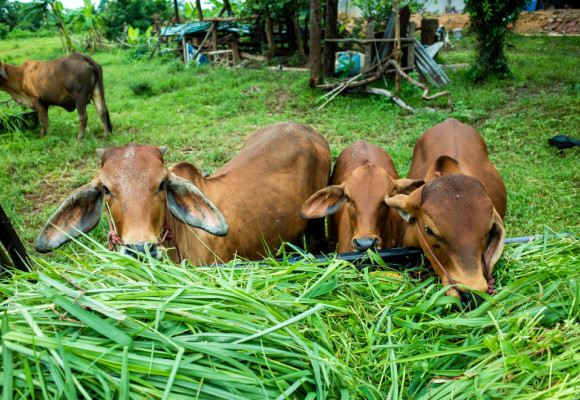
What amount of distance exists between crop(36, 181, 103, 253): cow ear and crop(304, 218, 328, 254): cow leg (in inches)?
89.4

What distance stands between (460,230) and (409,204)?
0.52m

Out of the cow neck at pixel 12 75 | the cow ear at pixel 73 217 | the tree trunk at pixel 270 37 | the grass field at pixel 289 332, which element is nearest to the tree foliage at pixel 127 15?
the tree trunk at pixel 270 37

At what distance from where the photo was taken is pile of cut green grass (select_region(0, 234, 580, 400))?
4.43ft

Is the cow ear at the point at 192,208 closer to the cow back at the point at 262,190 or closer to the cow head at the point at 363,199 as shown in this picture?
the cow back at the point at 262,190

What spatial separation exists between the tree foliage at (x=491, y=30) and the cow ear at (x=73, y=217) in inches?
427

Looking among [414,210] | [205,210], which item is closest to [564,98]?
[414,210]

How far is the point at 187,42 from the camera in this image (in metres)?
19.6

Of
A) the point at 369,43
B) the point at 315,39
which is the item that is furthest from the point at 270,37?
the point at 315,39

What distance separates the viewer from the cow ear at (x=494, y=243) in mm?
2248

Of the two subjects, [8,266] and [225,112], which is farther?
[225,112]

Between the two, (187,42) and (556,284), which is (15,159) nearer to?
(556,284)

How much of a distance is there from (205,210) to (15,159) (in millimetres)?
6010

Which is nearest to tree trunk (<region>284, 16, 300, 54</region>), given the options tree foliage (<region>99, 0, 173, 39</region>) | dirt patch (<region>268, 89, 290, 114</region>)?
dirt patch (<region>268, 89, 290, 114</region>)

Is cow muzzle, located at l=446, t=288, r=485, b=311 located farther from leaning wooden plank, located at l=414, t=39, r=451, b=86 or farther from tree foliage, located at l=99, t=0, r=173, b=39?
tree foliage, located at l=99, t=0, r=173, b=39
